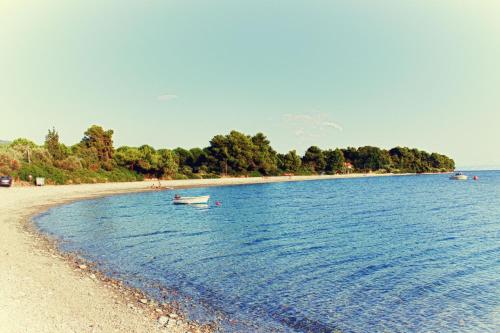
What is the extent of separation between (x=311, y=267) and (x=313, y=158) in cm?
16506

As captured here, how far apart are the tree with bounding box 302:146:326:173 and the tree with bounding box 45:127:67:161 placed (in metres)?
119

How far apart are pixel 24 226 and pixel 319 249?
78.2 ft

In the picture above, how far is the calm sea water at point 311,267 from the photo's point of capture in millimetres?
11953

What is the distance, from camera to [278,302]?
43.1 ft

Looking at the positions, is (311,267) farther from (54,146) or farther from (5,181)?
(54,146)

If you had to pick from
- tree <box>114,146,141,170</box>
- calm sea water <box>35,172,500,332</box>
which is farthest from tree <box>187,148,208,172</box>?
calm sea water <box>35,172,500,332</box>

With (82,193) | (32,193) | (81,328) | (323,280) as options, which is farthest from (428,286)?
(82,193)

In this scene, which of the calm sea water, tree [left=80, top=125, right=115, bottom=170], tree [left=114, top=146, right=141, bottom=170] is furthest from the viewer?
tree [left=114, top=146, right=141, bottom=170]

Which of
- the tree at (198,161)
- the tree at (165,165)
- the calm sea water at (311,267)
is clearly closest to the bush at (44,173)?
the tree at (165,165)

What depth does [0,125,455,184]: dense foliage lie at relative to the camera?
75.4 m

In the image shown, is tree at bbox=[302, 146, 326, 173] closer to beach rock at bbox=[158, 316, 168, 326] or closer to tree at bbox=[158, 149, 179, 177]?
tree at bbox=[158, 149, 179, 177]

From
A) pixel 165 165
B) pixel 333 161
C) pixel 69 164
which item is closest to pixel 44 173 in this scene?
pixel 69 164

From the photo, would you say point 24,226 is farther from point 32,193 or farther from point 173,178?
point 173,178

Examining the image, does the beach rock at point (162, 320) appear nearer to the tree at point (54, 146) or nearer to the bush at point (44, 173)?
the bush at point (44, 173)
